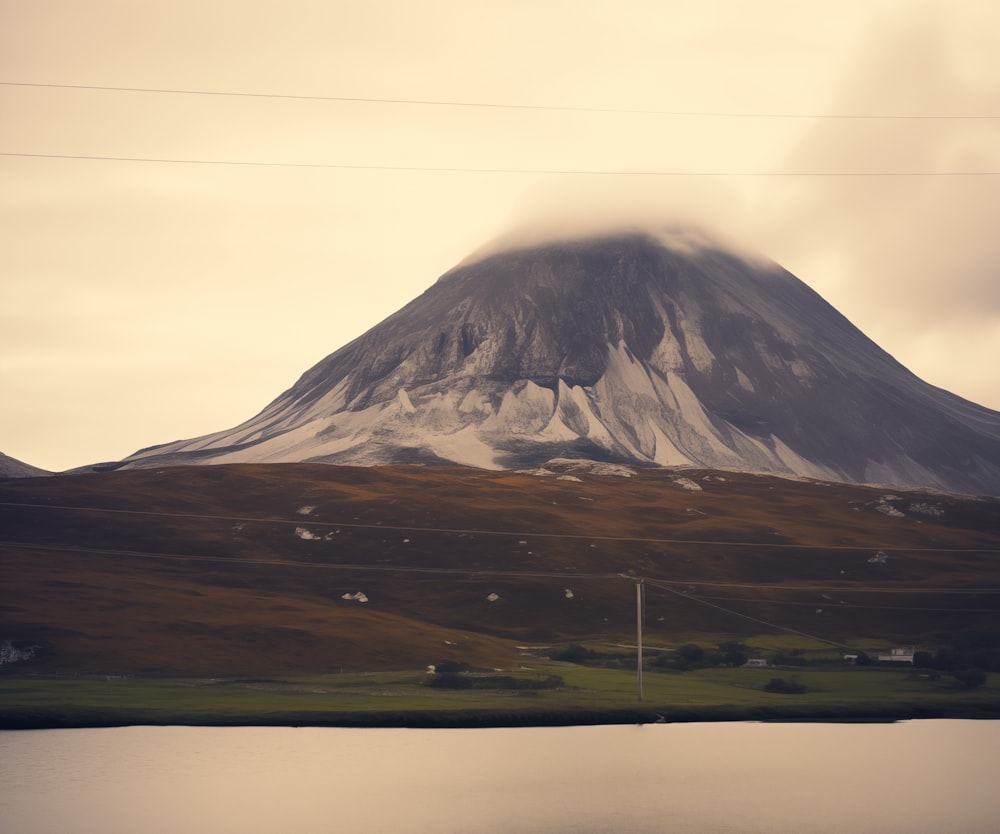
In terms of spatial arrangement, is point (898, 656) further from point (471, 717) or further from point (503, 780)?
point (503, 780)

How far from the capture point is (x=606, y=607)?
636 ft

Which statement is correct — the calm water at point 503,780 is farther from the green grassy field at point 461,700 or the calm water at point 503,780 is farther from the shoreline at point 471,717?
the green grassy field at point 461,700

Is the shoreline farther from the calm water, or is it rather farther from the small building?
the small building

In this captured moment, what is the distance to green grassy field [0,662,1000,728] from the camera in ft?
359

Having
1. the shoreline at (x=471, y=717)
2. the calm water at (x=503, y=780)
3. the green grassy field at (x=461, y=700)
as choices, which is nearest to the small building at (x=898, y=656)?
the green grassy field at (x=461, y=700)

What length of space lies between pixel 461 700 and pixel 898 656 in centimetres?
6308

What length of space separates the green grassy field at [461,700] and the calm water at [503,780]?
12.3ft

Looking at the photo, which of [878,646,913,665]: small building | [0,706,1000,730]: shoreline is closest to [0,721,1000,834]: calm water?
[0,706,1000,730]: shoreline

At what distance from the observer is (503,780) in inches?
3317

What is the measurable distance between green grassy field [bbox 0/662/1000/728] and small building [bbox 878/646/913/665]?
13.7 metres

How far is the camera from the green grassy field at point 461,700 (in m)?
109

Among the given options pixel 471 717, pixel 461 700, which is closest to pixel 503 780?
pixel 471 717

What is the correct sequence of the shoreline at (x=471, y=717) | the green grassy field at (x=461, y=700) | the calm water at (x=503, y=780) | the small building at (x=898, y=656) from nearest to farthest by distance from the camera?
1. the calm water at (x=503, y=780)
2. the shoreline at (x=471, y=717)
3. the green grassy field at (x=461, y=700)
4. the small building at (x=898, y=656)

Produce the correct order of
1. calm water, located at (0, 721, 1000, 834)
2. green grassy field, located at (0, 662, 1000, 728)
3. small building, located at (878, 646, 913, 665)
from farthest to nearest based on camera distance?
small building, located at (878, 646, 913, 665) → green grassy field, located at (0, 662, 1000, 728) → calm water, located at (0, 721, 1000, 834)
